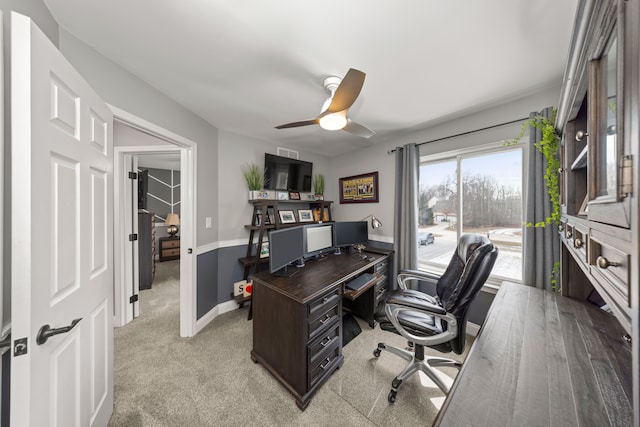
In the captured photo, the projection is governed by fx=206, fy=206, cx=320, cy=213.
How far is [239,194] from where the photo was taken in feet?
9.09

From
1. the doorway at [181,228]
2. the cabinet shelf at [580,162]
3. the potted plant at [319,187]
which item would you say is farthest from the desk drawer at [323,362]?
the potted plant at [319,187]

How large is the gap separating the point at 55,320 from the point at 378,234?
2993 mm

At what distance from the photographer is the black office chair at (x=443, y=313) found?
1341 mm

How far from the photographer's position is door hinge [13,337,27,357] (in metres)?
0.68

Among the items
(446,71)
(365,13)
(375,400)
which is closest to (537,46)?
(446,71)

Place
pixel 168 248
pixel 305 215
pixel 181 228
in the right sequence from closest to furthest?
pixel 181 228 → pixel 305 215 → pixel 168 248

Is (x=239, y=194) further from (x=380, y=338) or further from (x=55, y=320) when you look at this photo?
(x=380, y=338)

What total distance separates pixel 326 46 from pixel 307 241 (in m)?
1.72

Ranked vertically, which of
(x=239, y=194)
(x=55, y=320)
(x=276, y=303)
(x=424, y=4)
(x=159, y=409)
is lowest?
(x=159, y=409)

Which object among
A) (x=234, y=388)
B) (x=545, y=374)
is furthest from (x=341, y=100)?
(x=234, y=388)

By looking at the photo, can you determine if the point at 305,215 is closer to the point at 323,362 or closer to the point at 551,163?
the point at 323,362

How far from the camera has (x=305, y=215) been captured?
320 centimetres

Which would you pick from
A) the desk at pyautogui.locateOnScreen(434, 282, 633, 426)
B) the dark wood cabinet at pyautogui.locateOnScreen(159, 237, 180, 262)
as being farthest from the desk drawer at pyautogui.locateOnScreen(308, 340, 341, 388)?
the dark wood cabinet at pyautogui.locateOnScreen(159, 237, 180, 262)

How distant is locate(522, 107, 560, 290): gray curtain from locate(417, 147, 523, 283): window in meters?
0.29
